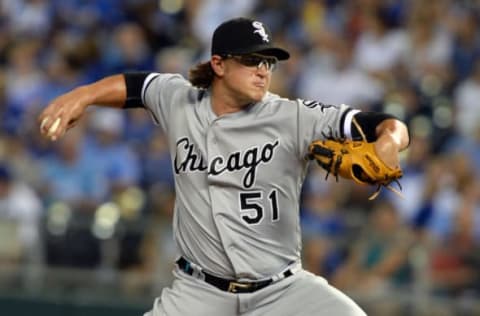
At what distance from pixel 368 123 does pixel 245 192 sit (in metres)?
0.62

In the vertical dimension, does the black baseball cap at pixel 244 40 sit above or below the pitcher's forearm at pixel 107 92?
above

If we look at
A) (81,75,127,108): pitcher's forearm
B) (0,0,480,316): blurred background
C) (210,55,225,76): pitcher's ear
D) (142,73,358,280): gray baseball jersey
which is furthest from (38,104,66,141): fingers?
(0,0,480,316): blurred background

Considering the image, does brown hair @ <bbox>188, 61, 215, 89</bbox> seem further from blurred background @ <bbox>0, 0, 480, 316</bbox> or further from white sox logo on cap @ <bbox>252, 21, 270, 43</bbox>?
blurred background @ <bbox>0, 0, 480, 316</bbox>

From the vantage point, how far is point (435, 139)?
941 centimetres

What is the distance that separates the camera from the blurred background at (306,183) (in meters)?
8.28

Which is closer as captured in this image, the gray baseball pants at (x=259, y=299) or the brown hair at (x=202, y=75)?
the gray baseball pants at (x=259, y=299)

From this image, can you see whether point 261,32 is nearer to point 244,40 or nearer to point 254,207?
point 244,40

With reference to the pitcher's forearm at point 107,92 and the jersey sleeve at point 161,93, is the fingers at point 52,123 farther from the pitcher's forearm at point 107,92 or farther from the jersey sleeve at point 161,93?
the jersey sleeve at point 161,93

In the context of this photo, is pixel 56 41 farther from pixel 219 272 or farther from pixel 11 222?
pixel 219 272

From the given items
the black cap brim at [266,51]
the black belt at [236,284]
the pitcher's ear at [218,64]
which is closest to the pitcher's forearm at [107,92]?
the pitcher's ear at [218,64]

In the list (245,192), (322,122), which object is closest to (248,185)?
(245,192)

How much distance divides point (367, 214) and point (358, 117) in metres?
3.71

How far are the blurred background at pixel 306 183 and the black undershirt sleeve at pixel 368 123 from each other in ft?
10.1

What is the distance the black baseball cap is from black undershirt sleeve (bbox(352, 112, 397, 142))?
1.57 ft
